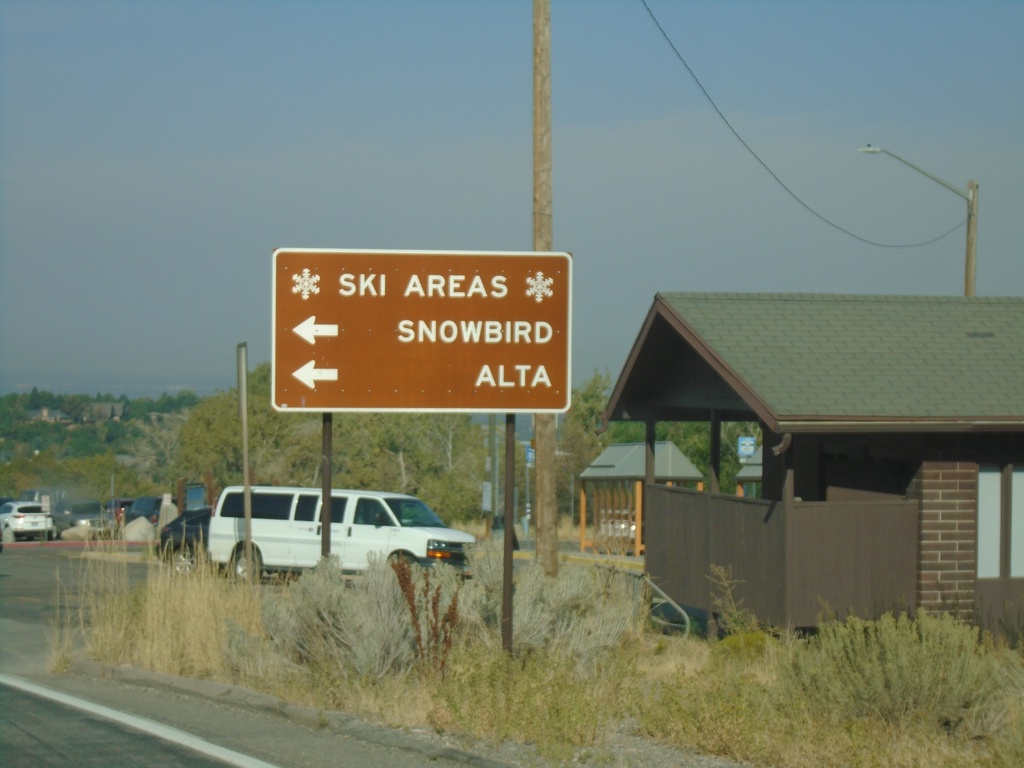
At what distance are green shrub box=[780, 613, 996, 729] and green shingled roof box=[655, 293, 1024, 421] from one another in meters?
4.51

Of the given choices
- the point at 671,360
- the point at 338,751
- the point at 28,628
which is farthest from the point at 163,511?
the point at 338,751

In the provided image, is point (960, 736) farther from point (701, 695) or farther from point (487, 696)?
point (487, 696)

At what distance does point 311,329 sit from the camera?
9.93m

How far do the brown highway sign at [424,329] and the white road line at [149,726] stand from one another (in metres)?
2.73

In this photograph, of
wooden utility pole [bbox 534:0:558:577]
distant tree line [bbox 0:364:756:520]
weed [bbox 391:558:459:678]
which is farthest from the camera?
distant tree line [bbox 0:364:756:520]

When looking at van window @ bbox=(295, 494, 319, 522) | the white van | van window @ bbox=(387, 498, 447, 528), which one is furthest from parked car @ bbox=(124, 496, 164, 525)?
van window @ bbox=(387, 498, 447, 528)

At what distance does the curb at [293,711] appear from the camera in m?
7.69

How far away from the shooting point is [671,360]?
1672cm

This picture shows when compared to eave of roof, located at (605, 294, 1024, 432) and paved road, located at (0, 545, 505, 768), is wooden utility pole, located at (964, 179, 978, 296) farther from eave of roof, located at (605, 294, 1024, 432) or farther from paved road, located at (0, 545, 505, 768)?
paved road, located at (0, 545, 505, 768)

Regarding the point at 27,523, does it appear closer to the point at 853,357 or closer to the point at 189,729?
the point at 853,357

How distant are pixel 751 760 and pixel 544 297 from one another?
4.22 meters

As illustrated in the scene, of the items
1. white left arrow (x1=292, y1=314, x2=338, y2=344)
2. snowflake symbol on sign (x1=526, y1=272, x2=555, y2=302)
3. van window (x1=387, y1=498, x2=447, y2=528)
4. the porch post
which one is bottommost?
van window (x1=387, y1=498, x2=447, y2=528)

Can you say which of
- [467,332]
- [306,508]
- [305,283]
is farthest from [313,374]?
[306,508]

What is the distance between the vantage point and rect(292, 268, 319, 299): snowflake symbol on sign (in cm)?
991
